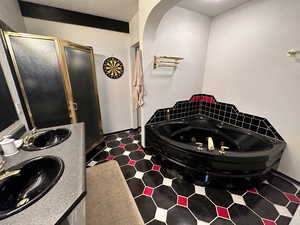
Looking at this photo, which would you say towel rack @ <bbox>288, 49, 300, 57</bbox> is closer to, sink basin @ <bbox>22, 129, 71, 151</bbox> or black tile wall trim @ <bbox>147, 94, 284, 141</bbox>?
black tile wall trim @ <bbox>147, 94, 284, 141</bbox>

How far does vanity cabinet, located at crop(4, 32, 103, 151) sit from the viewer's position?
4.88 feet

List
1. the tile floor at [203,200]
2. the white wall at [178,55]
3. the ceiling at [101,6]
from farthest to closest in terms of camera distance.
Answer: the white wall at [178,55] < the ceiling at [101,6] < the tile floor at [203,200]

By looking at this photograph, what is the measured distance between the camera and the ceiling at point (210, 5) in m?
1.95

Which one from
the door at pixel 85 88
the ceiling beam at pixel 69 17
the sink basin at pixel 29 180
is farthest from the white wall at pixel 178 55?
the sink basin at pixel 29 180

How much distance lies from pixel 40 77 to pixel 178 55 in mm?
2220

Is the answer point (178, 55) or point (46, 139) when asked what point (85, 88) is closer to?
point (46, 139)

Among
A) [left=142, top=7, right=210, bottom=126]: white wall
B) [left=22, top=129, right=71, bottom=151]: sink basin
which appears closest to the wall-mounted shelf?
[left=142, top=7, right=210, bottom=126]: white wall

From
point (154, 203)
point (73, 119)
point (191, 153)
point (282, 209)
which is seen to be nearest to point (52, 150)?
point (73, 119)

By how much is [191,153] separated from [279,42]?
1945 mm

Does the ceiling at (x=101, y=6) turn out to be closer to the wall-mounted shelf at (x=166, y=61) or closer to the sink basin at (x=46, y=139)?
the wall-mounted shelf at (x=166, y=61)

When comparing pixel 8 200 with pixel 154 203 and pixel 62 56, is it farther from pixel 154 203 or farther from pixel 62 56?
pixel 62 56

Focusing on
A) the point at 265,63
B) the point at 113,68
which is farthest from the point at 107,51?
the point at 265,63

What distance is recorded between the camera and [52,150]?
105 cm

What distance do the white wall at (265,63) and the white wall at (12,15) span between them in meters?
3.21
